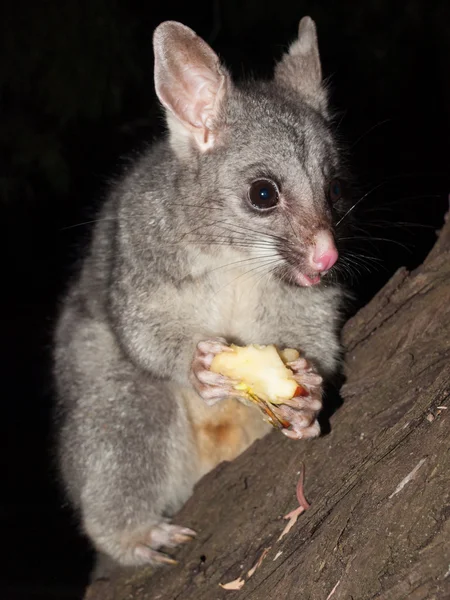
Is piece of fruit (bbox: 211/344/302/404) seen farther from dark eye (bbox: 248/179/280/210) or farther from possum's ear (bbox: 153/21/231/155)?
possum's ear (bbox: 153/21/231/155)

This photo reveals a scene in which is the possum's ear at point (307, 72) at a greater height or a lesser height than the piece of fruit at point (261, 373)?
greater

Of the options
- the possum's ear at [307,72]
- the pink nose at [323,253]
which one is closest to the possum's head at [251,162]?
the pink nose at [323,253]

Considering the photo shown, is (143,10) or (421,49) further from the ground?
(421,49)

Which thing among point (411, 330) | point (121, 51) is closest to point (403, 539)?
point (411, 330)

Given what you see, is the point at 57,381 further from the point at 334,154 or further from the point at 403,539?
the point at 403,539

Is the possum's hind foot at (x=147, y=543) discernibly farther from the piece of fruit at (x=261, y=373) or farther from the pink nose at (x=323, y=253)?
the pink nose at (x=323, y=253)
